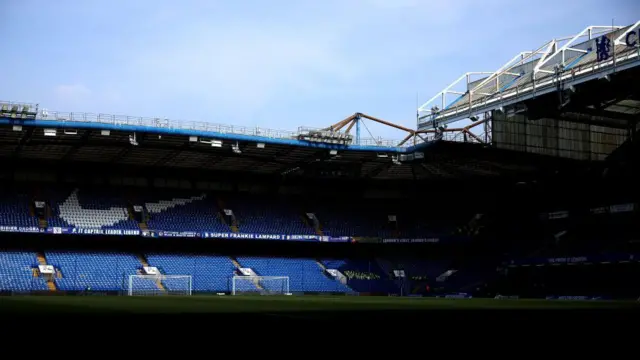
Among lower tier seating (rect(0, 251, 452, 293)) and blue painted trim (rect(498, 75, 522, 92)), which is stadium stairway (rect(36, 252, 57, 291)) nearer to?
lower tier seating (rect(0, 251, 452, 293))

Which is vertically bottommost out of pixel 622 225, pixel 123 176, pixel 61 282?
pixel 61 282

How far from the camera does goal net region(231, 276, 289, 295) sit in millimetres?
61594

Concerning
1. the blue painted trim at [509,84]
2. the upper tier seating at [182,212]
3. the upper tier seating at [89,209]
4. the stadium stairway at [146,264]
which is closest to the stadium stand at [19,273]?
the upper tier seating at [89,209]

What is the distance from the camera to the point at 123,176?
216ft

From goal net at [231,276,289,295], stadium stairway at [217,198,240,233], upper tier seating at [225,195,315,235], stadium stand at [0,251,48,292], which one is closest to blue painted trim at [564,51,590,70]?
goal net at [231,276,289,295]

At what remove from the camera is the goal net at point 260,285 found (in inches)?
2425

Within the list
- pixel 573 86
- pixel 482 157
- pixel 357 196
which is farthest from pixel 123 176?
pixel 573 86

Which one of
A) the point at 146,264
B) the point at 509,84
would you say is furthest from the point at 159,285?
the point at 509,84

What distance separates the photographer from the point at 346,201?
7444 centimetres

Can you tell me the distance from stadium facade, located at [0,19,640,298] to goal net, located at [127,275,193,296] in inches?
6.7

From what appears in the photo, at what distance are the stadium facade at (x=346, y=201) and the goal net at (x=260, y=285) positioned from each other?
181 mm

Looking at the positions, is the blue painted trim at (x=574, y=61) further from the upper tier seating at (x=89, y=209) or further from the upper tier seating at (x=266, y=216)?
the upper tier seating at (x=89, y=209)

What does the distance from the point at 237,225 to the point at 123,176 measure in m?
11.5

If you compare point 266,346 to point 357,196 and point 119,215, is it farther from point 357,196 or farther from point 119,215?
point 357,196
